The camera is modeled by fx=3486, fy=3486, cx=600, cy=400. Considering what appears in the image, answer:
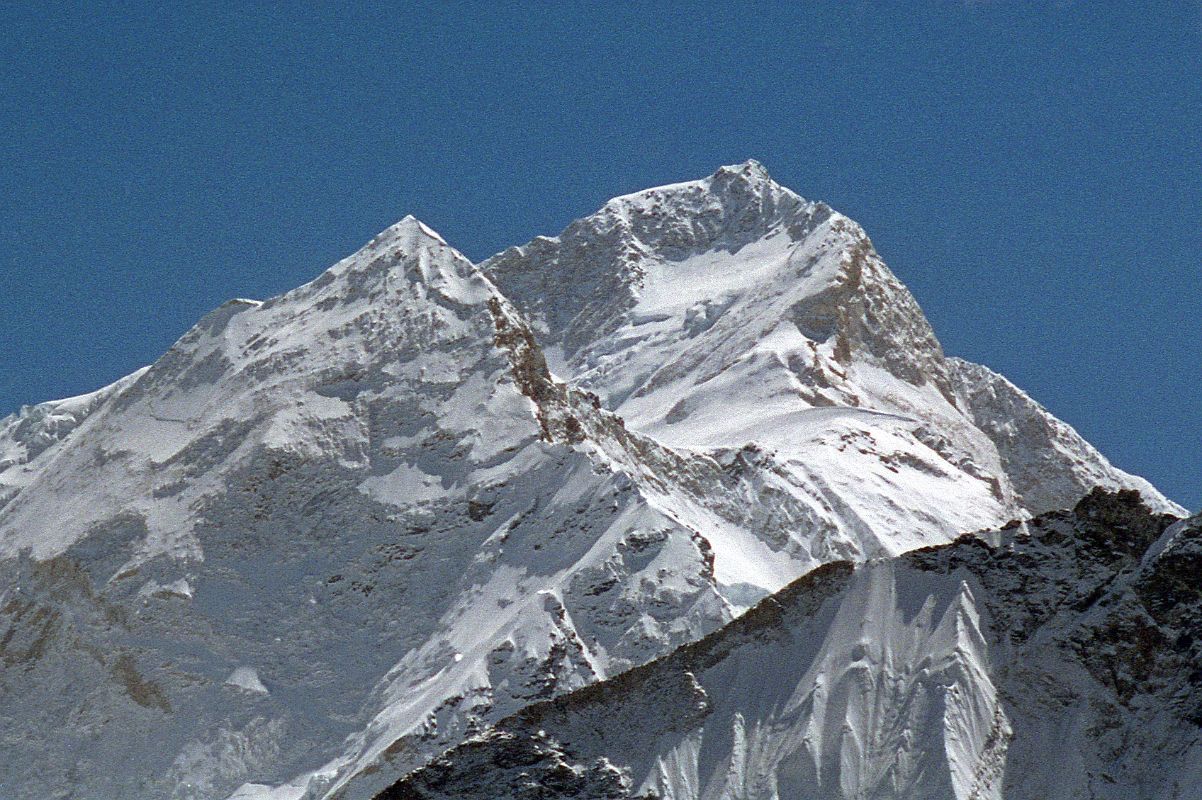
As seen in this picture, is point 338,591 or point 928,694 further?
point 338,591

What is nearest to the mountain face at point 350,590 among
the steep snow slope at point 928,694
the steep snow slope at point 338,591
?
the steep snow slope at point 338,591

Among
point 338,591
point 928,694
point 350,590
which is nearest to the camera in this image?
point 928,694

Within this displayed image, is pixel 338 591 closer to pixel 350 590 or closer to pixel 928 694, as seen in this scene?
pixel 350 590

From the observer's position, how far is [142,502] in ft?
644

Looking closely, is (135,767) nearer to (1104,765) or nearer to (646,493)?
(646,493)

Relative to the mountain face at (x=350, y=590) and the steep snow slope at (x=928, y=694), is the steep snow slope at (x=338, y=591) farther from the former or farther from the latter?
the steep snow slope at (x=928, y=694)

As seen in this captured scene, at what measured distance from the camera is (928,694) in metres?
128

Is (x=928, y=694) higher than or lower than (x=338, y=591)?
lower

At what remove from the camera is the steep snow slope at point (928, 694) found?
12475cm

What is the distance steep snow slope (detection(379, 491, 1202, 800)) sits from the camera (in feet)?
409

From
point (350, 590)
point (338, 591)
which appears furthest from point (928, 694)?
point (338, 591)

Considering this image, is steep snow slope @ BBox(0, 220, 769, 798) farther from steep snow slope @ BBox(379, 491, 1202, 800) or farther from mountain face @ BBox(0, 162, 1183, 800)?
steep snow slope @ BBox(379, 491, 1202, 800)

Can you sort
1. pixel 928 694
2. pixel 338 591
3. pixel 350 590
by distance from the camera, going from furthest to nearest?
pixel 338 591
pixel 350 590
pixel 928 694

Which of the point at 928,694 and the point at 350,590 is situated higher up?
the point at 350,590
